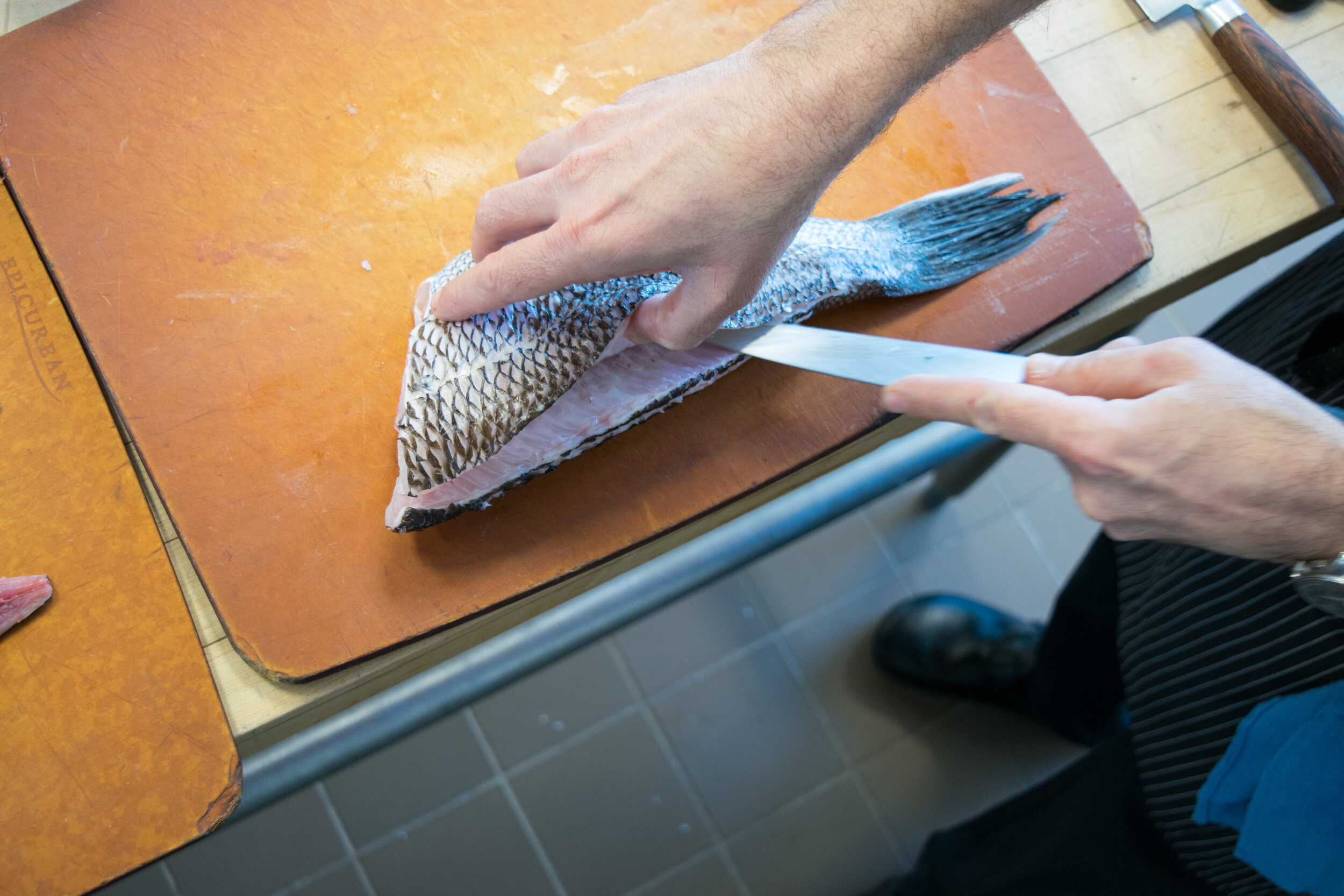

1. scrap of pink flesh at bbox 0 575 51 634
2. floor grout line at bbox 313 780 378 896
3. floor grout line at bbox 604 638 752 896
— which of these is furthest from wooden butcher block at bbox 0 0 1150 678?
floor grout line at bbox 313 780 378 896

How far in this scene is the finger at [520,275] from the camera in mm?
1001

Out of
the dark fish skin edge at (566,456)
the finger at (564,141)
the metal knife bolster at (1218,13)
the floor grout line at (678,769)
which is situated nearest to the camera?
the finger at (564,141)

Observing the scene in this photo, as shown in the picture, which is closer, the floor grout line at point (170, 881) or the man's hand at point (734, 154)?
the man's hand at point (734, 154)

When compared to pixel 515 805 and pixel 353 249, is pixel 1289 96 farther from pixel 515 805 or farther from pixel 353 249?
pixel 515 805

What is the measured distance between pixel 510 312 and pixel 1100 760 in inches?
57.6

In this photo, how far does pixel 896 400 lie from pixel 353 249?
91 cm

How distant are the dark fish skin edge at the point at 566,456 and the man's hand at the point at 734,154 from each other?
25 centimetres

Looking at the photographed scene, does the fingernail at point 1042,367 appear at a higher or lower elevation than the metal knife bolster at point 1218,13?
lower

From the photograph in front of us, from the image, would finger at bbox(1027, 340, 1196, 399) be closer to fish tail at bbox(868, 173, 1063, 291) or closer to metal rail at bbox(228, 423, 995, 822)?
metal rail at bbox(228, 423, 995, 822)

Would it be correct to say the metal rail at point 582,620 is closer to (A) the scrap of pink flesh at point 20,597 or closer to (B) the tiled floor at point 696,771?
(A) the scrap of pink flesh at point 20,597

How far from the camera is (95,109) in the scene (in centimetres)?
132

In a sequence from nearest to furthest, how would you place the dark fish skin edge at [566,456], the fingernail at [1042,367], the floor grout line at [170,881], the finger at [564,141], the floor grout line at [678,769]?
the fingernail at [1042,367] < the finger at [564,141] < the dark fish skin edge at [566,456] < the floor grout line at [170,881] < the floor grout line at [678,769]

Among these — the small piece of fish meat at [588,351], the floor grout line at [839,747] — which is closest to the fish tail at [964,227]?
the small piece of fish meat at [588,351]

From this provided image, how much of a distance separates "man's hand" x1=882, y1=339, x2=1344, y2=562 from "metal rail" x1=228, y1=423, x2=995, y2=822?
0.74 feet
